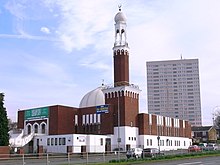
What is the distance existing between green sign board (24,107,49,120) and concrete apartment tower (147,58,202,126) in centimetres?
10522

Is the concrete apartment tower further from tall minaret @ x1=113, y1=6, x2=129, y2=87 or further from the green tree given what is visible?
the green tree

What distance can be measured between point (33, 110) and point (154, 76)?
376ft

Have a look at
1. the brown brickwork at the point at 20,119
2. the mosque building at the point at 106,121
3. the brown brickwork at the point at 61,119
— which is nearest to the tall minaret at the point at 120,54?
the mosque building at the point at 106,121

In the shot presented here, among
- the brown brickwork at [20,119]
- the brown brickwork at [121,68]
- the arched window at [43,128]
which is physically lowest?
the arched window at [43,128]

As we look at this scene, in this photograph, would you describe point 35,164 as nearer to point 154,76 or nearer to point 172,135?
point 172,135

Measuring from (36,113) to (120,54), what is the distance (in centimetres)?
2444

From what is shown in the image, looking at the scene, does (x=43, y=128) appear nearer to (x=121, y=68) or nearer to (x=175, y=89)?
(x=121, y=68)

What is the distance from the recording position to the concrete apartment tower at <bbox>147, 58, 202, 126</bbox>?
187m

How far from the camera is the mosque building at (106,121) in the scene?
3184 inches

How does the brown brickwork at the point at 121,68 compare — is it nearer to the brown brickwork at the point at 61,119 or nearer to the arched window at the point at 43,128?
the brown brickwork at the point at 61,119

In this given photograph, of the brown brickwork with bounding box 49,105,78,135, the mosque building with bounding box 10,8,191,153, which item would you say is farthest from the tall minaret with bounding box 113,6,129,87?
the brown brickwork with bounding box 49,105,78,135

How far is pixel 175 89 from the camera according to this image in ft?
631

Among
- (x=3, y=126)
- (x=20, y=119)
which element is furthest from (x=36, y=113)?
(x=3, y=126)

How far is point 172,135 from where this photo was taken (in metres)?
97.4
